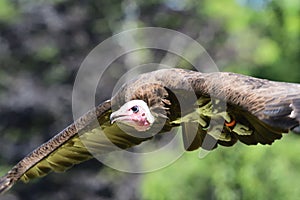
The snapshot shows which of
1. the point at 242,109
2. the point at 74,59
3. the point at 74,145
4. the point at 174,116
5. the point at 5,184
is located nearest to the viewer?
the point at 242,109

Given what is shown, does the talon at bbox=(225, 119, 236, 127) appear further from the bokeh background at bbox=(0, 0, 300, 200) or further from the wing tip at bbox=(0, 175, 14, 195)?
the bokeh background at bbox=(0, 0, 300, 200)

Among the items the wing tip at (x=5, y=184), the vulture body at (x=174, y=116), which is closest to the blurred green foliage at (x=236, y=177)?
the vulture body at (x=174, y=116)

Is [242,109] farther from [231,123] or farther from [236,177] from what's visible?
[236,177]

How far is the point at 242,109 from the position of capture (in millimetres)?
6820

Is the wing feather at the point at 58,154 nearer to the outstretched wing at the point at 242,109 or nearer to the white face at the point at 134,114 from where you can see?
the white face at the point at 134,114

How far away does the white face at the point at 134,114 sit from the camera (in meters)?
7.92

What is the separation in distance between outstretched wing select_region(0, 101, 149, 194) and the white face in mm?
329

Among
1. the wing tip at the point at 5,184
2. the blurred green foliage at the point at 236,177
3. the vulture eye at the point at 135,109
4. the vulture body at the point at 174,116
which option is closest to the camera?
the vulture body at the point at 174,116

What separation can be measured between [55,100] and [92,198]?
1.89 m

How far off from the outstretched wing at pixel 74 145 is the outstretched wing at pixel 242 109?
0.67 meters

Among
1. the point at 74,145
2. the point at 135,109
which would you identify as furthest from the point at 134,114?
the point at 74,145

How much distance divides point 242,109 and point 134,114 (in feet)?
4.27

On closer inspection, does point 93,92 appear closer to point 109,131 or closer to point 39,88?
point 39,88

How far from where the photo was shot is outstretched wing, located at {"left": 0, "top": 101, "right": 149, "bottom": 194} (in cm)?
820
